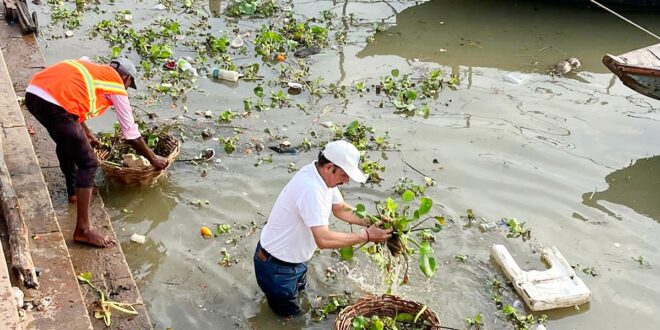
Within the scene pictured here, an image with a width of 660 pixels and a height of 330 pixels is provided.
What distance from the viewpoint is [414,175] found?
6855 millimetres

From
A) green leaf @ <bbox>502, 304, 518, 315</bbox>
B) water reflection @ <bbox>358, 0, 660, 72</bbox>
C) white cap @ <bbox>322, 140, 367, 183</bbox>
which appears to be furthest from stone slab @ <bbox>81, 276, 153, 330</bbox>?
water reflection @ <bbox>358, 0, 660, 72</bbox>

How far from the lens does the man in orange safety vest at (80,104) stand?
4.93 metres

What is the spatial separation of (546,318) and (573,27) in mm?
6654

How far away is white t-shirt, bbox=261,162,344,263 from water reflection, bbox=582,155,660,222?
3.38 m

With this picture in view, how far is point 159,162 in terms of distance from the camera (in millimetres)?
5871

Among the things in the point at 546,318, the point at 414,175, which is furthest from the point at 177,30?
the point at 546,318

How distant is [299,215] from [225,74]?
4232 mm

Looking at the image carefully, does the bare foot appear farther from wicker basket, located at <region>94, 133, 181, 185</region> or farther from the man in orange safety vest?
wicker basket, located at <region>94, 133, 181, 185</region>

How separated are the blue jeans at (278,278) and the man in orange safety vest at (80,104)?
1.33 m

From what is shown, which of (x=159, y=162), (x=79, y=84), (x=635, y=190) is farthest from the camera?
(x=635, y=190)

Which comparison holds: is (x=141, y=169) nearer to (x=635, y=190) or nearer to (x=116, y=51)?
(x=116, y=51)

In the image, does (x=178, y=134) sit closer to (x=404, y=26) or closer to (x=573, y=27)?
(x=404, y=26)

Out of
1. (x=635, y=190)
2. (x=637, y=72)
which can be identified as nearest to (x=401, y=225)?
(x=635, y=190)

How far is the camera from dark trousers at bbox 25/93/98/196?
494 cm
